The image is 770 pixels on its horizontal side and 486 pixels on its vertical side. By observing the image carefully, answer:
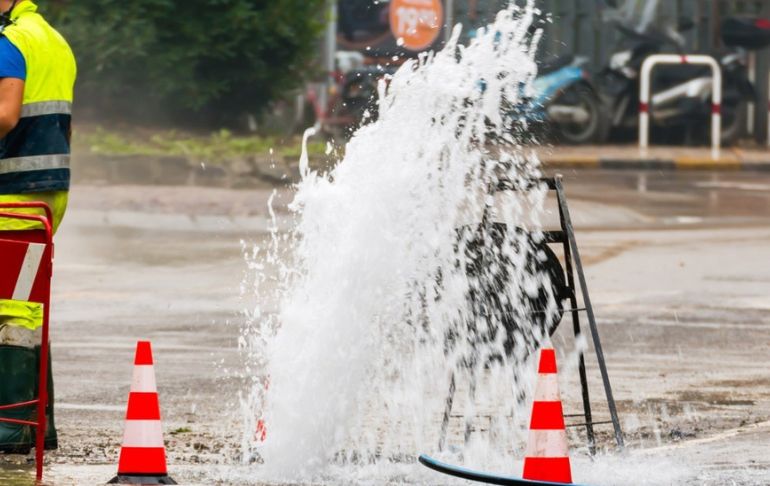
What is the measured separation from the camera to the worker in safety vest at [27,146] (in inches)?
281

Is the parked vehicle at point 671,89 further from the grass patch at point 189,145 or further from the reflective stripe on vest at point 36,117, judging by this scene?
the reflective stripe on vest at point 36,117

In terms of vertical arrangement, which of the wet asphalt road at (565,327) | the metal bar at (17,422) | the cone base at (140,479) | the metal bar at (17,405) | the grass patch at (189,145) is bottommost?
the wet asphalt road at (565,327)

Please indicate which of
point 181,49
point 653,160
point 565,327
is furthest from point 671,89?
point 565,327

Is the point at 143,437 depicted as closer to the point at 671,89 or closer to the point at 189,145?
the point at 189,145

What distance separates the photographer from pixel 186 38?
22.2 m

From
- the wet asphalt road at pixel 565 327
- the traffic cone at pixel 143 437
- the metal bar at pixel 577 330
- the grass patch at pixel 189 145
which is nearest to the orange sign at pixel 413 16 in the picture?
the grass patch at pixel 189 145

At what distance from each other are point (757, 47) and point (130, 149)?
11457 millimetres

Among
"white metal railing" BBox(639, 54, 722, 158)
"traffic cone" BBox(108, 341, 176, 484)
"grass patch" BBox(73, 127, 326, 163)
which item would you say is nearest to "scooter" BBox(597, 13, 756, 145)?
"white metal railing" BBox(639, 54, 722, 158)

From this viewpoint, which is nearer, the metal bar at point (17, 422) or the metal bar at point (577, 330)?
the metal bar at point (17, 422)

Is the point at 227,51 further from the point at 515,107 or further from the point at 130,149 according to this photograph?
the point at 515,107

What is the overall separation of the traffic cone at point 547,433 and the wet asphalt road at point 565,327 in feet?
2.14

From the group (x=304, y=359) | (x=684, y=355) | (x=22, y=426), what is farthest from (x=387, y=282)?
(x=684, y=355)

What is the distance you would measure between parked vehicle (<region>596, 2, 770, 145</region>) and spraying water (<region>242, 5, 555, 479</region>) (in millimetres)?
20879

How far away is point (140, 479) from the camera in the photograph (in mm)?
6414
